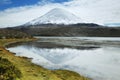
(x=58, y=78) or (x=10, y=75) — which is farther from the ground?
(x=10, y=75)

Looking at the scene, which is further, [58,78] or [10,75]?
[58,78]

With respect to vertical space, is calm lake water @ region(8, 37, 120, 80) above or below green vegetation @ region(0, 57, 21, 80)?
below

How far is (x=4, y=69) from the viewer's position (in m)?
18.3

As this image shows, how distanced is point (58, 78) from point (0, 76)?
6.17m

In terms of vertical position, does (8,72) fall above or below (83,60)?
above

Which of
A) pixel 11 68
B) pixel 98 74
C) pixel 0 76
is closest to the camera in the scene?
pixel 0 76

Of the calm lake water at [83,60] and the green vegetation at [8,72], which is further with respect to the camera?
the calm lake water at [83,60]

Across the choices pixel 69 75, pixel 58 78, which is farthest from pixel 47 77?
pixel 69 75

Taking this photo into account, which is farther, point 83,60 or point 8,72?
point 83,60

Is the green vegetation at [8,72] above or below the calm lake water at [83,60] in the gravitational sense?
above

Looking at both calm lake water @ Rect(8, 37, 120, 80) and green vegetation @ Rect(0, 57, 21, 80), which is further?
calm lake water @ Rect(8, 37, 120, 80)

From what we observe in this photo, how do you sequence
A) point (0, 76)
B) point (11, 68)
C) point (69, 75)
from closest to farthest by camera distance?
1. point (0, 76)
2. point (11, 68)
3. point (69, 75)

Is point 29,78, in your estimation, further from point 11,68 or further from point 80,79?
point 80,79

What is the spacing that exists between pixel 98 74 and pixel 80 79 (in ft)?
14.2
